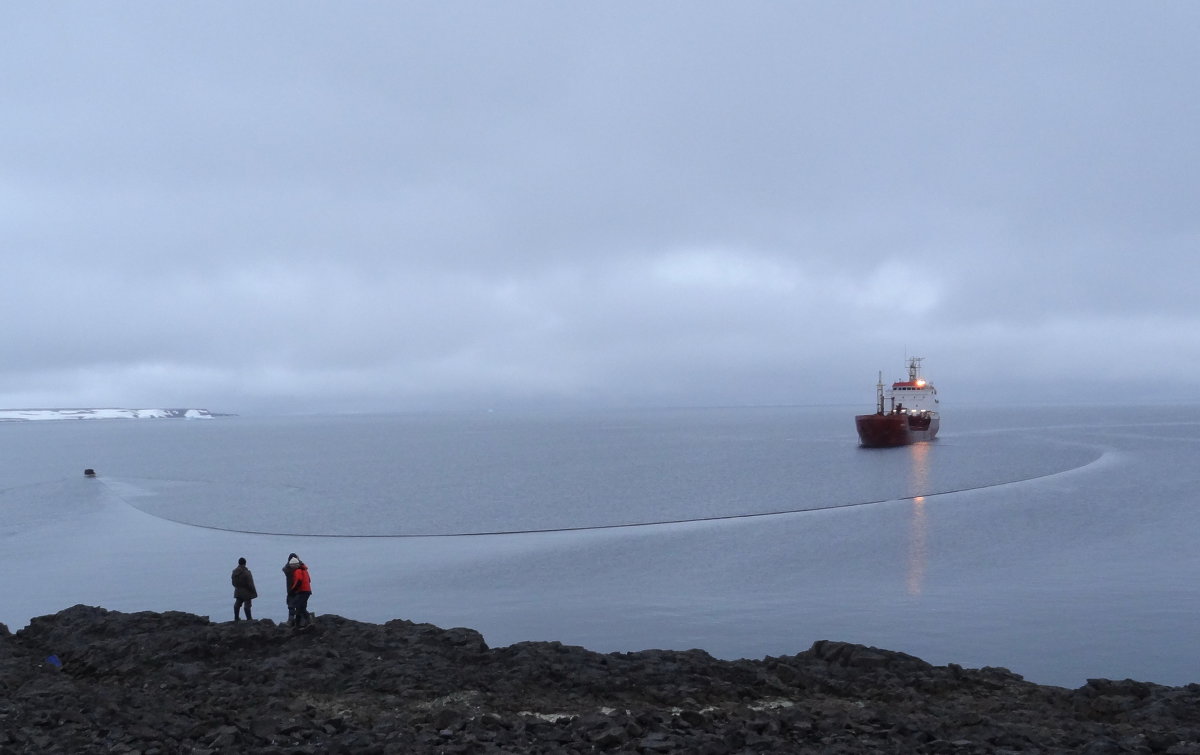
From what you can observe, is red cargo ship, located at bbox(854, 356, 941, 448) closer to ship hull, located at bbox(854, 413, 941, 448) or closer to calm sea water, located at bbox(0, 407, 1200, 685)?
ship hull, located at bbox(854, 413, 941, 448)

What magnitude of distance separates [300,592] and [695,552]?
17.8 meters

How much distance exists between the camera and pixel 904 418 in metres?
101

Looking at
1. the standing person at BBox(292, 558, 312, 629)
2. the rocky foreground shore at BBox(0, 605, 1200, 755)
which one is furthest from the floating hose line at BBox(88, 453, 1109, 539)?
the standing person at BBox(292, 558, 312, 629)

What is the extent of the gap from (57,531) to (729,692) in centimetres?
3676

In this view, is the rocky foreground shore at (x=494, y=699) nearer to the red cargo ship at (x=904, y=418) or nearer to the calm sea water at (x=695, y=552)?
the calm sea water at (x=695, y=552)

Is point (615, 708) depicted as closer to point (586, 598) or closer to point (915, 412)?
point (586, 598)

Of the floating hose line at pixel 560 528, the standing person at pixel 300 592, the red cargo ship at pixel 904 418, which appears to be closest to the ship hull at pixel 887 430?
the red cargo ship at pixel 904 418

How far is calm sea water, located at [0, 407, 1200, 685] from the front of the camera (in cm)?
1983

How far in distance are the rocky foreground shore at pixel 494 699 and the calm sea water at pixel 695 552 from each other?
334cm

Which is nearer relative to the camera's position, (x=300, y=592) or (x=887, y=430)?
(x=300, y=592)

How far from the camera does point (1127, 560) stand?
28.7 meters

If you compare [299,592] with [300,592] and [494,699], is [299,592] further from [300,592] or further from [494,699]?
[494,699]

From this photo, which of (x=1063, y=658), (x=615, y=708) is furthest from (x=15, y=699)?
(x=1063, y=658)

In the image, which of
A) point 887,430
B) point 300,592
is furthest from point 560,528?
point 887,430
